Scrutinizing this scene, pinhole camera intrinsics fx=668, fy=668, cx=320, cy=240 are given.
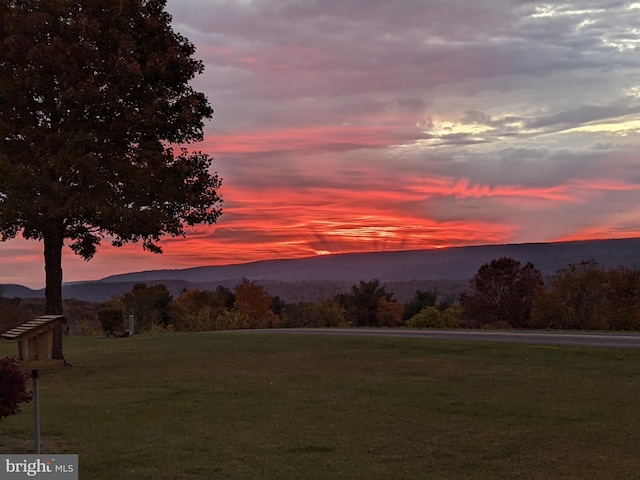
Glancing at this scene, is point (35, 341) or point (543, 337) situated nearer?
point (35, 341)

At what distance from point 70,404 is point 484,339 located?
16606mm

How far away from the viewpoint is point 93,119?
22453 mm

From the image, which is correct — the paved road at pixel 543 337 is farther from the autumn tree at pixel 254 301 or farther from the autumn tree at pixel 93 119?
the autumn tree at pixel 254 301

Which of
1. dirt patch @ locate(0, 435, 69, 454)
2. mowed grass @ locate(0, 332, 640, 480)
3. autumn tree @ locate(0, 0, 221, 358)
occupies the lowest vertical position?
mowed grass @ locate(0, 332, 640, 480)

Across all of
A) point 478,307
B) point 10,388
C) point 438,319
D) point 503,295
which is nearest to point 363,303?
point 478,307

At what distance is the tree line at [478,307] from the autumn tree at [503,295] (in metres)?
0.08

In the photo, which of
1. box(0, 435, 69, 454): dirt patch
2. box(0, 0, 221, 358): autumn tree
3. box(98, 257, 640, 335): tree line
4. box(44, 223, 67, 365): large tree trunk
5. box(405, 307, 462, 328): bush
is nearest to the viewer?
box(0, 435, 69, 454): dirt patch

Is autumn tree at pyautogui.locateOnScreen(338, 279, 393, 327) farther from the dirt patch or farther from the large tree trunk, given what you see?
the dirt patch

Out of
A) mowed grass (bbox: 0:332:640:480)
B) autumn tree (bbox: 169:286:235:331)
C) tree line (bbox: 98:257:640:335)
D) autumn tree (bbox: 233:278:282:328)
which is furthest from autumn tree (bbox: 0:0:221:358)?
autumn tree (bbox: 233:278:282:328)

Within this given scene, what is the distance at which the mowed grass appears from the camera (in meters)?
9.20

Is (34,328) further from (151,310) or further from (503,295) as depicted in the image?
(151,310)

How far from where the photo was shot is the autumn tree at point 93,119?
21.2m

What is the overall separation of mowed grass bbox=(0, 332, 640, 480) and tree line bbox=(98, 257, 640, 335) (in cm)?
2373

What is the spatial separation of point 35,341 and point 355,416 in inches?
234
